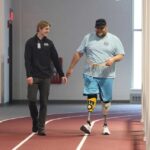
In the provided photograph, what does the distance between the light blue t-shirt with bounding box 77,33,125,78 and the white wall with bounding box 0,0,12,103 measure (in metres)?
8.27

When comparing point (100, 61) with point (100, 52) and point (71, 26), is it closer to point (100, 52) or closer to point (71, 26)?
point (100, 52)

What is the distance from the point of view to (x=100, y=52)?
29.6 feet

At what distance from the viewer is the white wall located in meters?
16.9

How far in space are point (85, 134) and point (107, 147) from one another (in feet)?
4.99

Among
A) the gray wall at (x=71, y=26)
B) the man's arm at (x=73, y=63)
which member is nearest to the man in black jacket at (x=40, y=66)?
the man's arm at (x=73, y=63)

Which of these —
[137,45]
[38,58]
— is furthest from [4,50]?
[38,58]

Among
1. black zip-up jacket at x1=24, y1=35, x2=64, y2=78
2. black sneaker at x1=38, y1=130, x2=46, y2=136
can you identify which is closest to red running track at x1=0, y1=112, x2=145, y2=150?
black sneaker at x1=38, y1=130, x2=46, y2=136

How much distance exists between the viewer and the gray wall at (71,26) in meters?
18.3

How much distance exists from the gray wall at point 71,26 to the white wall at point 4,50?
0.79 m

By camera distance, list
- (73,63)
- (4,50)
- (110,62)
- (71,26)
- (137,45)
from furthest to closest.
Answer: (137,45), (71,26), (4,50), (73,63), (110,62)

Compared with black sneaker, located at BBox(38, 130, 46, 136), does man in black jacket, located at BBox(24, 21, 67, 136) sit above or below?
above

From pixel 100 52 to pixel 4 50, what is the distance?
8.68 m

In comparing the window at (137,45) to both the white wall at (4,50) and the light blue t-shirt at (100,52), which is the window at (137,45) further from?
the light blue t-shirt at (100,52)

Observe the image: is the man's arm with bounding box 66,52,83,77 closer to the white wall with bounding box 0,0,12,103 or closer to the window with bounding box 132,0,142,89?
the white wall with bounding box 0,0,12,103
